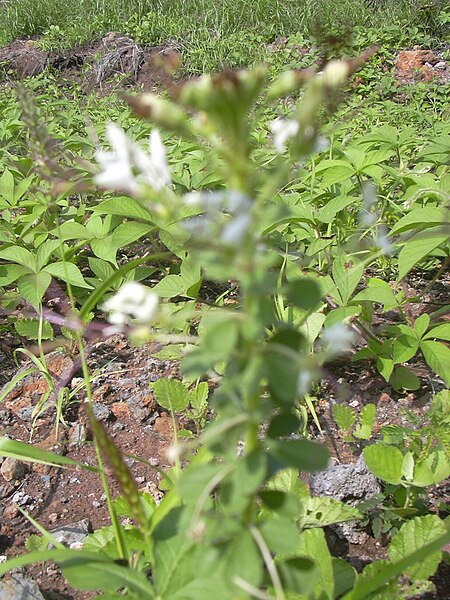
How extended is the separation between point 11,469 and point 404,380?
0.94m

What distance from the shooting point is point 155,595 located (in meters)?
0.80

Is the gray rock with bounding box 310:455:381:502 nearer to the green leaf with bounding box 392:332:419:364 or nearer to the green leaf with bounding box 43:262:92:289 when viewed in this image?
the green leaf with bounding box 392:332:419:364

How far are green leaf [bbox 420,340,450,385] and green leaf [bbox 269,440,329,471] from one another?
831 millimetres

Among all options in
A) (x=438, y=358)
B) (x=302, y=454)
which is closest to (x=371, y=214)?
(x=438, y=358)

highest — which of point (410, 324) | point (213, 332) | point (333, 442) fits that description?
point (213, 332)

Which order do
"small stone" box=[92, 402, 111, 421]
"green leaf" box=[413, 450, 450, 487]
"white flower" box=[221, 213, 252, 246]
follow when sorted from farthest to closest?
"small stone" box=[92, 402, 111, 421] → "green leaf" box=[413, 450, 450, 487] → "white flower" box=[221, 213, 252, 246]

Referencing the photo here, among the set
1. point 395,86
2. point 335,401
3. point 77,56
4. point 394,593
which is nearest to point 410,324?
point 335,401

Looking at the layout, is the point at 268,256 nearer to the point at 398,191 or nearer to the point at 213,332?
the point at 213,332

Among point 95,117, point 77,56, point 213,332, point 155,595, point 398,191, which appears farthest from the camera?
point 77,56

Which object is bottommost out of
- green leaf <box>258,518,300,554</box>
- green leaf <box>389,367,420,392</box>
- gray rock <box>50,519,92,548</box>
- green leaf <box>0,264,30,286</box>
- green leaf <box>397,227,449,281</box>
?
green leaf <box>389,367,420,392</box>

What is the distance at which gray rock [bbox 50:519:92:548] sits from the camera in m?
1.28

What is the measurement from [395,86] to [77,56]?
10.8 ft

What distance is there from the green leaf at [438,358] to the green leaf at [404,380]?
128 mm

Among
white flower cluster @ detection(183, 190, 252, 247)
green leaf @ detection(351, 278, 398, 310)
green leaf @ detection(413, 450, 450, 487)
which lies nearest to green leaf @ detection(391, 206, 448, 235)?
green leaf @ detection(351, 278, 398, 310)
